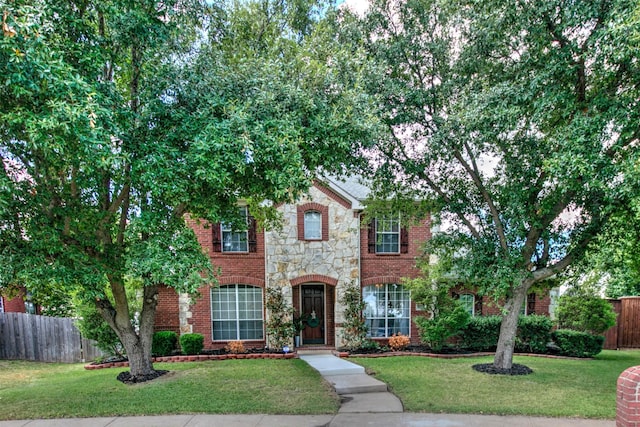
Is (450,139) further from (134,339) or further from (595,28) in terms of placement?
(134,339)

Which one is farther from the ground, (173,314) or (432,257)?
(432,257)

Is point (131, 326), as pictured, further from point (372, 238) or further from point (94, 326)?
point (372, 238)

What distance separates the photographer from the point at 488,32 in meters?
7.60

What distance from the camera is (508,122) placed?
7.10m

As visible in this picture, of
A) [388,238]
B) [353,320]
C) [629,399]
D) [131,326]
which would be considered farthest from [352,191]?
[629,399]

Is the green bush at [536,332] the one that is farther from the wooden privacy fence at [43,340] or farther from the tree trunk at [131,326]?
the wooden privacy fence at [43,340]

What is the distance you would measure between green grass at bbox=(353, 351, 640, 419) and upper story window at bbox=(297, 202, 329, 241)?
4.18 meters

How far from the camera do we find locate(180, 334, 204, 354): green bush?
444 inches

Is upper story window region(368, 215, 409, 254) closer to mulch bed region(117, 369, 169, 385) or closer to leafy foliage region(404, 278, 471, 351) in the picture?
leafy foliage region(404, 278, 471, 351)

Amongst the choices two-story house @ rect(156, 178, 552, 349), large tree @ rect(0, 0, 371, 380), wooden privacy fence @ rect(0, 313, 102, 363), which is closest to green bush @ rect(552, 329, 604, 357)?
two-story house @ rect(156, 178, 552, 349)

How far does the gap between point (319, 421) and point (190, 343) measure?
669 cm

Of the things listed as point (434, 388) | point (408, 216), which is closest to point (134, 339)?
point (434, 388)

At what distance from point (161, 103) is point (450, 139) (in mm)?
5816

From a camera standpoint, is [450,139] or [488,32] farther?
[450,139]
